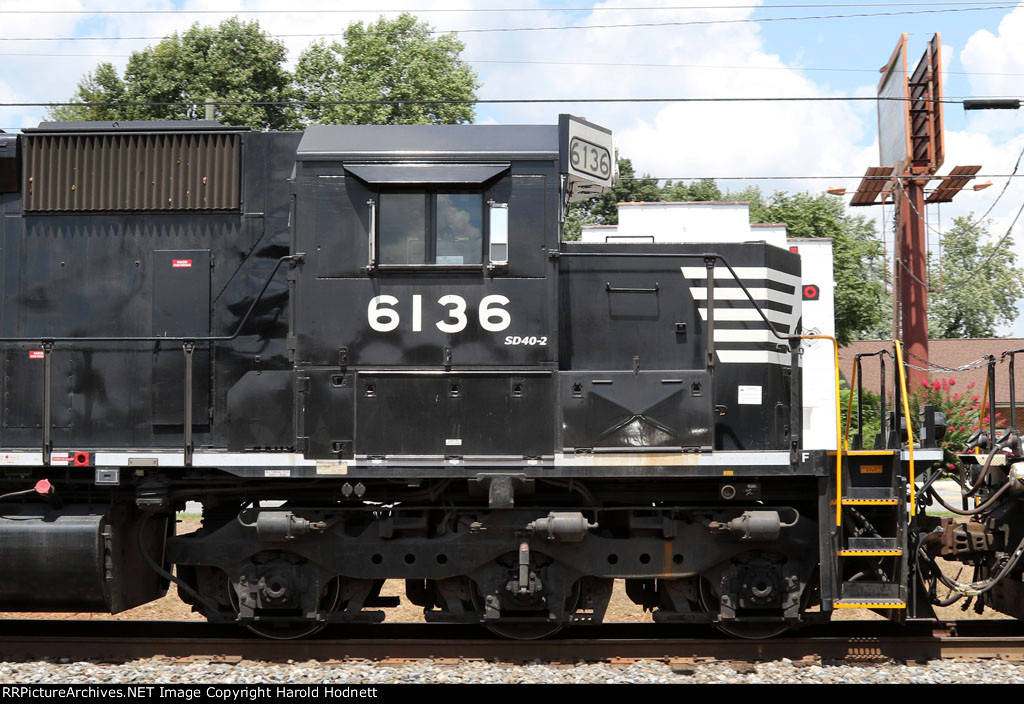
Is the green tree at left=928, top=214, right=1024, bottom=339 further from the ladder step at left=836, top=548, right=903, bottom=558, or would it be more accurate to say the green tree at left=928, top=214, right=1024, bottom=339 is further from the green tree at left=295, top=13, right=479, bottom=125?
the ladder step at left=836, top=548, right=903, bottom=558

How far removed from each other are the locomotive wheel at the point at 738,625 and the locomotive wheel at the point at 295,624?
317 centimetres

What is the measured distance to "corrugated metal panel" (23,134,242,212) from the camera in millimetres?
7824

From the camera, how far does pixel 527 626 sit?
7.48 meters

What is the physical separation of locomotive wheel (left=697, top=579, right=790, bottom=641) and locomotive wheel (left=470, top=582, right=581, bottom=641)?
1090 millimetres

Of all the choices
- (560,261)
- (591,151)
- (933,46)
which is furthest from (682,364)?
(933,46)

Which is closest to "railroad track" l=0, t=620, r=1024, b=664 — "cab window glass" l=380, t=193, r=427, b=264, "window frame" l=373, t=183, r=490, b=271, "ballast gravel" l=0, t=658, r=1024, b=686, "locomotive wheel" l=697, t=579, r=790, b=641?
"locomotive wheel" l=697, t=579, r=790, b=641

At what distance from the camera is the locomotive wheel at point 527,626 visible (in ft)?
24.3

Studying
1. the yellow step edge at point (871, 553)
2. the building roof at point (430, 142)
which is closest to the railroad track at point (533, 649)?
the yellow step edge at point (871, 553)

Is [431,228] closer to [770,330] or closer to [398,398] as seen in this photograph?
[398,398]

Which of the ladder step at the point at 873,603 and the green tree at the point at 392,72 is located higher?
the green tree at the point at 392,72

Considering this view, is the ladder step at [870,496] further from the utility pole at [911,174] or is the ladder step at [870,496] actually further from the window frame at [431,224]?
the utility pole at [911,174]

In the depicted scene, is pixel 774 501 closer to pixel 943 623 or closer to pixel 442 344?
pixel 943 623

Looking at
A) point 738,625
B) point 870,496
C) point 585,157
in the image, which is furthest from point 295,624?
point 870,496
